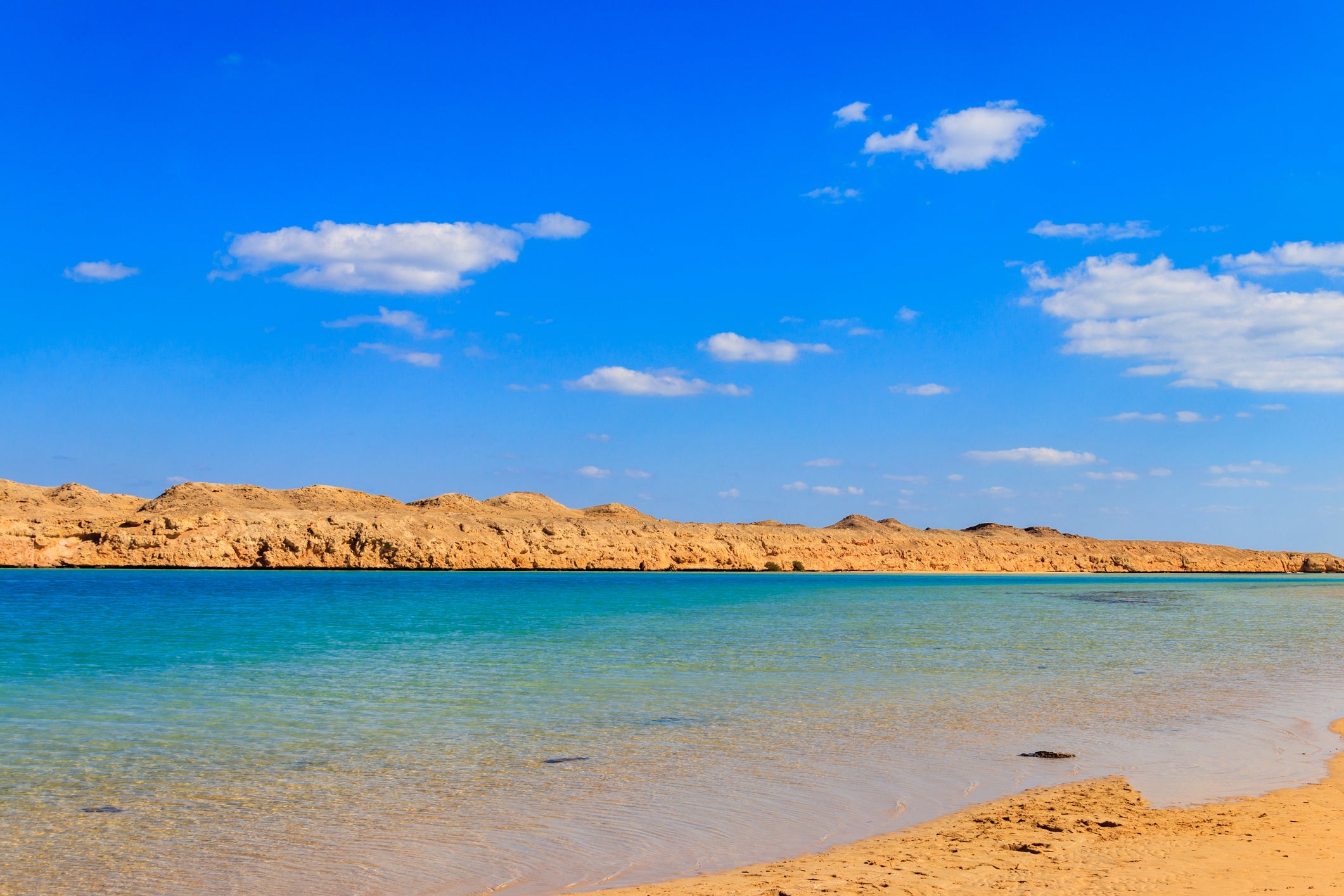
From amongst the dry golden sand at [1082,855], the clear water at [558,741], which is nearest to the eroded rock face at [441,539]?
the clear water at [558,741]

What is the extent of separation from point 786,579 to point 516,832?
97726 millimetres

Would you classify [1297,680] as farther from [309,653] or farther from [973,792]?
[309,653]

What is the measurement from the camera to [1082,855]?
23.1ft

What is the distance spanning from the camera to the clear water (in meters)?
7.57

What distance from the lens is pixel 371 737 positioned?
1228cm

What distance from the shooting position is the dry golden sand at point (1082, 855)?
248 inches

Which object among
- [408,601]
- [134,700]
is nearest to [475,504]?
[408,601]

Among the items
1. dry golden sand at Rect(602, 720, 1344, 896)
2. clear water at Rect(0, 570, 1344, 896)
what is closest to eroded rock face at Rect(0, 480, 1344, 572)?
clear water at Rect(0, 570, 1344, 896)

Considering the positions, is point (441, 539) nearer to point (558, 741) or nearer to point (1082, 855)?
point (558, 741)

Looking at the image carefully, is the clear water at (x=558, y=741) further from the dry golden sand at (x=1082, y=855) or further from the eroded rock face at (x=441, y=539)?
the eroded rock face at (x=441, y=539)

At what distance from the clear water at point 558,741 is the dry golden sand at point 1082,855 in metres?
0.53

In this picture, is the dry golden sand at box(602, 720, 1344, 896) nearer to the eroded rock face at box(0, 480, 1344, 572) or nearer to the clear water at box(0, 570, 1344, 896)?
the clear water at box(0, 570, 1344, 896)

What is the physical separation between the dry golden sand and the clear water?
53 cm

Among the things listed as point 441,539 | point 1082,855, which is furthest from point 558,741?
point 441,539
